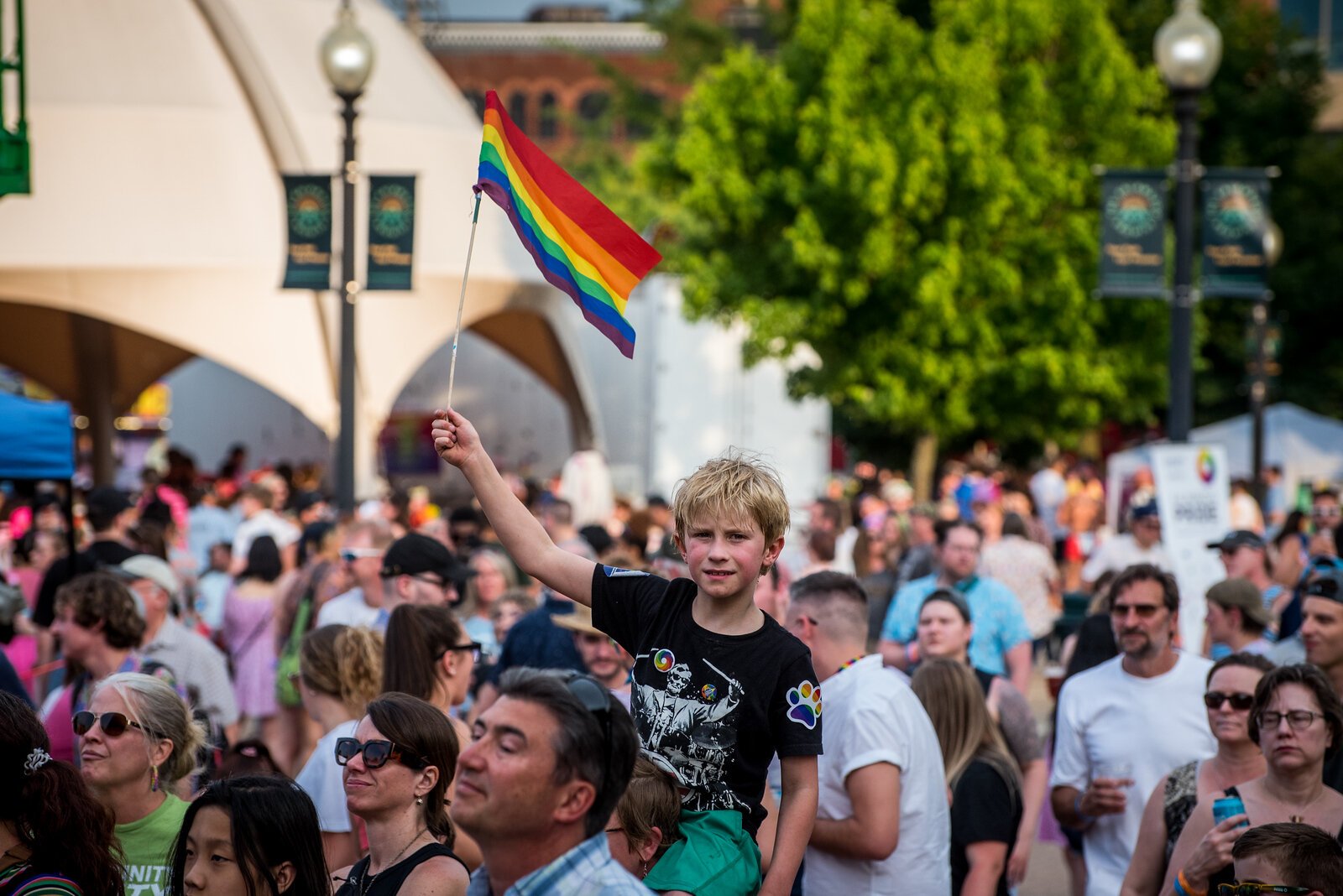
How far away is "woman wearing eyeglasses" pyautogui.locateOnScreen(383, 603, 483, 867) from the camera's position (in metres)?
5.80

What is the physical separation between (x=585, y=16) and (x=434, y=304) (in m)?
51.9

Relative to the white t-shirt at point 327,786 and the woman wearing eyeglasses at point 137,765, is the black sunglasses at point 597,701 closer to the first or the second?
the woman wearing eyeglasses at point 137,765

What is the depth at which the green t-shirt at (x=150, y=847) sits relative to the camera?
4703mm

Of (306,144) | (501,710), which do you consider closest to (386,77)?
(306,144)

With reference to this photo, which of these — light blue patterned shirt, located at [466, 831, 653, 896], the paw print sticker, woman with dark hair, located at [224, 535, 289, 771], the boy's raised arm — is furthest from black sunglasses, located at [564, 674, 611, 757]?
woman with dark hair, located at [224, 535, 289, 771]

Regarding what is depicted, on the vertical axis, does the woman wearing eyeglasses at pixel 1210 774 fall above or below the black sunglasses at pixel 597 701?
below

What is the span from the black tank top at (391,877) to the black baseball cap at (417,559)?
3431 mm

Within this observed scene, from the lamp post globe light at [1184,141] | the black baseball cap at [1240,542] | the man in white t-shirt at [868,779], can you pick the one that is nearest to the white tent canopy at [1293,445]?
the lamp post globe light at [1184,141]

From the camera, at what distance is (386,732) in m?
4.26

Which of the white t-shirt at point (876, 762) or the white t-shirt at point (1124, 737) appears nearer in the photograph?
the white t-shirt at point (876, 762)

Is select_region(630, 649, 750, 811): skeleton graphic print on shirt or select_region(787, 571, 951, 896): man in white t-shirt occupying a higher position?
select_region(630, 649, 750, 811): skeleton graphic print on shirt

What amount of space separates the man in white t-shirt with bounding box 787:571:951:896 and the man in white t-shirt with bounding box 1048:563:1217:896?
3.92 ft

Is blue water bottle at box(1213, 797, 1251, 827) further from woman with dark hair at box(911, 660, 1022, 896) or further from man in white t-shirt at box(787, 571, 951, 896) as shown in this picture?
woman with dark hair at box(911, 660, 1022, 896)

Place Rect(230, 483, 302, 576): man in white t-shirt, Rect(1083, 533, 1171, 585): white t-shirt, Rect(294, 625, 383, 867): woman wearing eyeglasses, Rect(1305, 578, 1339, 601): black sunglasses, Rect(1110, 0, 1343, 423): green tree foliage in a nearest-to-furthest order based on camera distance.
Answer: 1. Rect(294, 625, 383, 867): woman wearing eyeglasses
2. Rect(1305, 578, 1339, 601): black sunglasses
3. Rect(1083, 533, 1171, 585): white t-shirt
4. Rect(230, 483, 302, 576): man in white t-shirt
5. Rect(1110, 0, 1343, 423): green tree foliage
